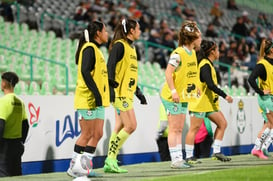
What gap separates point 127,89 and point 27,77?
22.9 ft

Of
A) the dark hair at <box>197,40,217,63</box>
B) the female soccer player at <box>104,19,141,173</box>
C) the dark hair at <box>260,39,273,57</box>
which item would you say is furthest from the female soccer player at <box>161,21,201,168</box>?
the dark hair at <box>260,39,273,57</box>

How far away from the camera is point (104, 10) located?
86.9ft

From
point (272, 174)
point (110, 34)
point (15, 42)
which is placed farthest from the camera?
point (110, 34)

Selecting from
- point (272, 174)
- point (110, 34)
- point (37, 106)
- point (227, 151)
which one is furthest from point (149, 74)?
point (272, 174)

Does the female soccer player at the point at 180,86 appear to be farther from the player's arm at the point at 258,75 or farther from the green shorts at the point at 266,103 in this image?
the green shorts at the point at 266,103

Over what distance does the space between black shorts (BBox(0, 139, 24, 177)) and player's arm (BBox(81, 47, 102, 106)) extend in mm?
2297

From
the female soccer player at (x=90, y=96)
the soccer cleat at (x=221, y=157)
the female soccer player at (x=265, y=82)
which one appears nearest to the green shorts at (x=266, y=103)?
the female soccer player at (x=265, y=82)

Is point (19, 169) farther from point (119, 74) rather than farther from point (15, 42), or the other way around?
point (15, 42)

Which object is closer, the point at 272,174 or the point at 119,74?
the point at 272,174

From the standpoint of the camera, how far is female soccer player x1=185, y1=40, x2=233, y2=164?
12.8 metres

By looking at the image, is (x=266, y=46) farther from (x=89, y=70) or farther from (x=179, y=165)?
(x=89, y=70)

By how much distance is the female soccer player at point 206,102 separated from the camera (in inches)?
504

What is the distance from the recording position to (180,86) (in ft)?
38.4

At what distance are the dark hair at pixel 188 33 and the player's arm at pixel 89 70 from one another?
2259 mm
